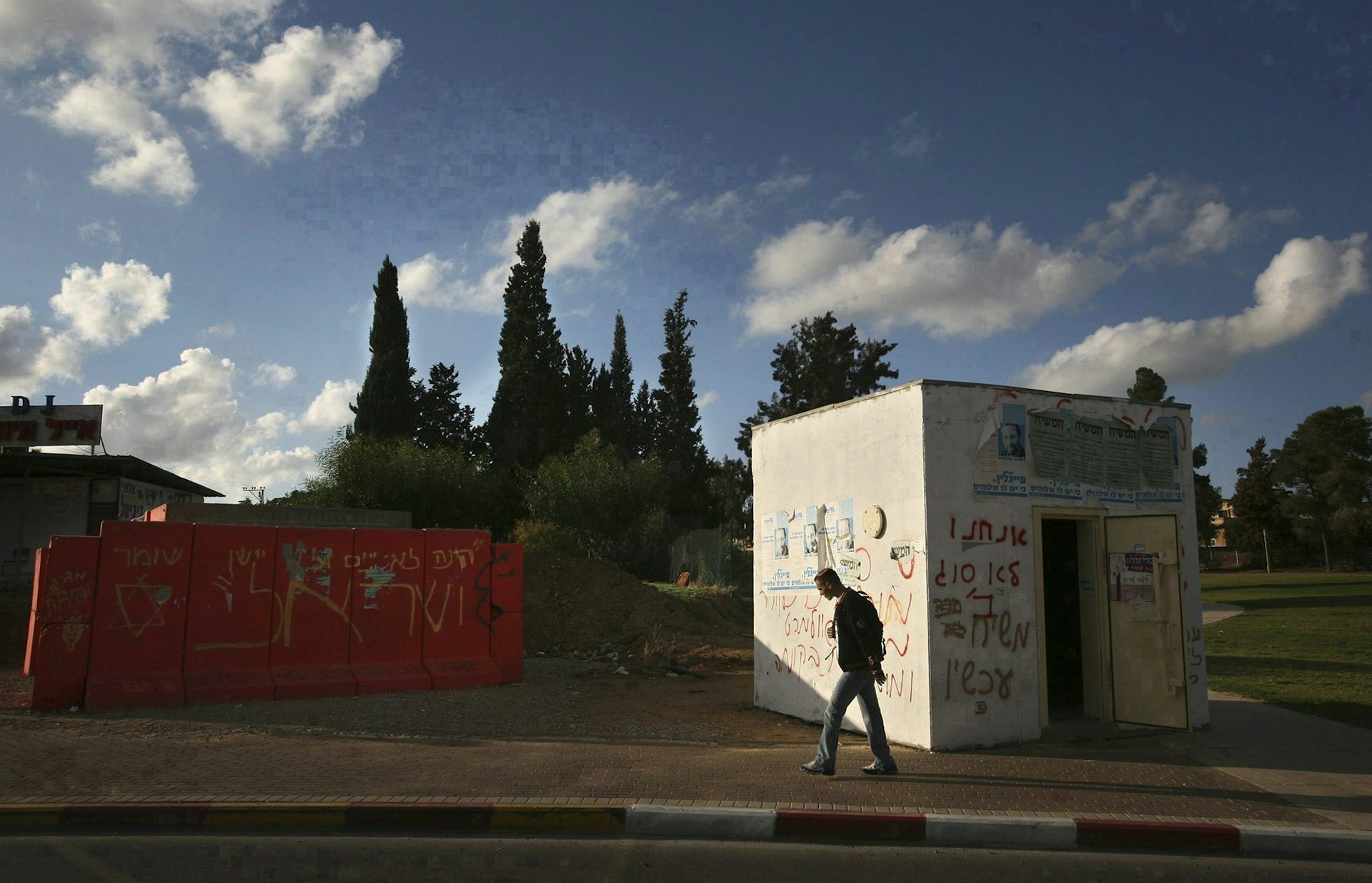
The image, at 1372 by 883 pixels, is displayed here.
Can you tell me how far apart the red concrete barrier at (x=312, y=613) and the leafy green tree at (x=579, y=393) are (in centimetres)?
3732

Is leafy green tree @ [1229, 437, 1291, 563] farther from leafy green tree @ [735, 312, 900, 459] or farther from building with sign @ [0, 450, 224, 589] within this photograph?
building with sign @ [0, 450, 224, 589]

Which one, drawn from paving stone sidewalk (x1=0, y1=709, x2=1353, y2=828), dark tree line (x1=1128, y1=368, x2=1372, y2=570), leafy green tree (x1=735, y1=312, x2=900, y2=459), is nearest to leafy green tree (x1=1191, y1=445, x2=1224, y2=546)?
dark tree line (x1=1128, y1=368, x2=1372, y2=570)

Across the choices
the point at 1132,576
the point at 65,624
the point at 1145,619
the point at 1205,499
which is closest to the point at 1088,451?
the point at 1132,576

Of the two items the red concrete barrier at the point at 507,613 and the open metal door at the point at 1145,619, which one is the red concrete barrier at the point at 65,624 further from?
the open metal door at the point at 1145,619

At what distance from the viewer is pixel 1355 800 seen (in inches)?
278

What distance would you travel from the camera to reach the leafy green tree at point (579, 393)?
50312mm

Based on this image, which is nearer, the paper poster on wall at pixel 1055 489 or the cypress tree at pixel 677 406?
the paper poster on wall at pixel 1055 489

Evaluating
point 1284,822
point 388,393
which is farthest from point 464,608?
point 388,393

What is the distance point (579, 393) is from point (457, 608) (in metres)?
39.7

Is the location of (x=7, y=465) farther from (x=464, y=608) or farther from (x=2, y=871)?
(x=2, y=871)

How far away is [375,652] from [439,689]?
107 centimetres

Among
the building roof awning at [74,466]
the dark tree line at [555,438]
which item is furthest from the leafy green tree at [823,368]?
the building roof awning at [74,466]

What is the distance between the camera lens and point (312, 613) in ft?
39.3

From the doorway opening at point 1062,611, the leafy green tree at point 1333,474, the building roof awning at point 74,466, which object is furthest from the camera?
the leafy green tree at point 1333,474
